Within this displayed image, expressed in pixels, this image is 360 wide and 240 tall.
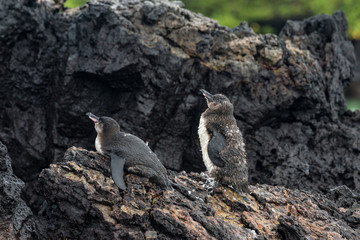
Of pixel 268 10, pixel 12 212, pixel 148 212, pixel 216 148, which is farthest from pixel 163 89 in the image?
pixel 268 10

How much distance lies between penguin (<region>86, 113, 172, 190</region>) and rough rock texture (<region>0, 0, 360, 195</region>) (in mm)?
2854

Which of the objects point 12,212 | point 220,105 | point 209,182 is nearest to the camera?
point 12,212

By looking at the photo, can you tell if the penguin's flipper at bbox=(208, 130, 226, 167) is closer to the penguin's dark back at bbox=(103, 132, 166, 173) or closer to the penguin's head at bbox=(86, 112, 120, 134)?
the penguin's dark back at bbox=(103, 132, 166, 173)

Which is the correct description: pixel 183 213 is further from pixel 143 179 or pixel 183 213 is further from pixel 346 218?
pixel 346 218

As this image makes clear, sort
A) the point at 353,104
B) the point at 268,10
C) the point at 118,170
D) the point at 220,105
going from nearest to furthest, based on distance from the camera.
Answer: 1. the point at 118,170
2. the point at 220,105
3. the point at 268,10
4. the point at 353,104

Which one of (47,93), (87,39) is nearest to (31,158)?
(47,93)

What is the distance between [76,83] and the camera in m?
9.64

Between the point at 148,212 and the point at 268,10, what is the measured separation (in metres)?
18.3

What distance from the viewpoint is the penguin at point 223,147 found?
6.57m

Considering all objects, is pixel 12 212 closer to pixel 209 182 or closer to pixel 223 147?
pixel 209 182

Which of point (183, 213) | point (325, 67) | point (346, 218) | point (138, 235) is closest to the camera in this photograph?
point (138, 235)

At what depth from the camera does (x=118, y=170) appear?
219 inches

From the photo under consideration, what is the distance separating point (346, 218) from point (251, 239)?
2.11 meters

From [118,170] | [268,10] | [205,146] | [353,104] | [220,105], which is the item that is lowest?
[118,170]
